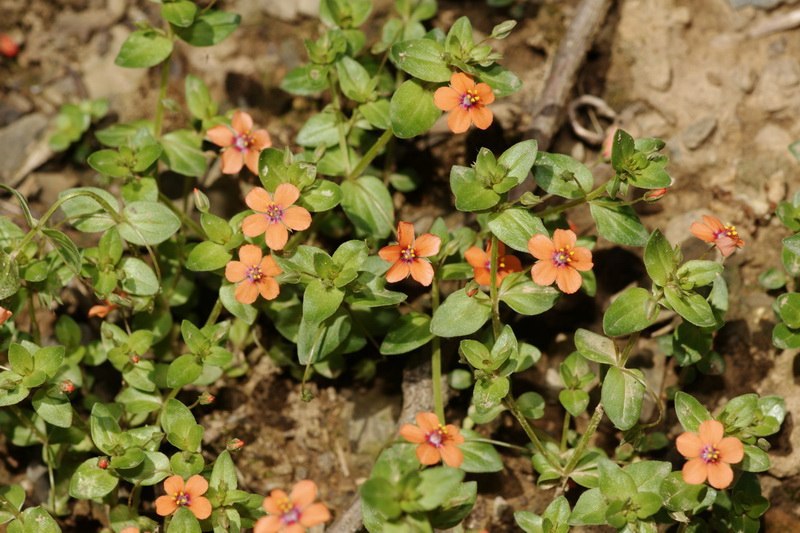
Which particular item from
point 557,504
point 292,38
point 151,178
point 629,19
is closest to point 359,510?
point 557,504

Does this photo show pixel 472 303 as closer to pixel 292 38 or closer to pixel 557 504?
pixel 557 504

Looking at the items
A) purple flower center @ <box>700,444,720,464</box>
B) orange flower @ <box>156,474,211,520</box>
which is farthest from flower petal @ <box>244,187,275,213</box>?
purple flower center @ <box>700,444,720,464</box>

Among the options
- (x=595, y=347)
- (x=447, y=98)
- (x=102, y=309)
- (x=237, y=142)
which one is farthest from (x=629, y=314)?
(x=102, y=309)

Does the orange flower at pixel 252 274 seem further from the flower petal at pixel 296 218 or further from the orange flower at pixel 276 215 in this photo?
the flower petal at pixel 296 218

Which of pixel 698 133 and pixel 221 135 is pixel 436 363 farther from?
pixel 698 133

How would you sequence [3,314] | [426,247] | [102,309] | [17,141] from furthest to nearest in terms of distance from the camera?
[17,141] → [102,309] → [426,247] → [3,314]

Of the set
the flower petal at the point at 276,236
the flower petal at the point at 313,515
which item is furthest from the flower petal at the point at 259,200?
the flower petal at the point at 313,515
